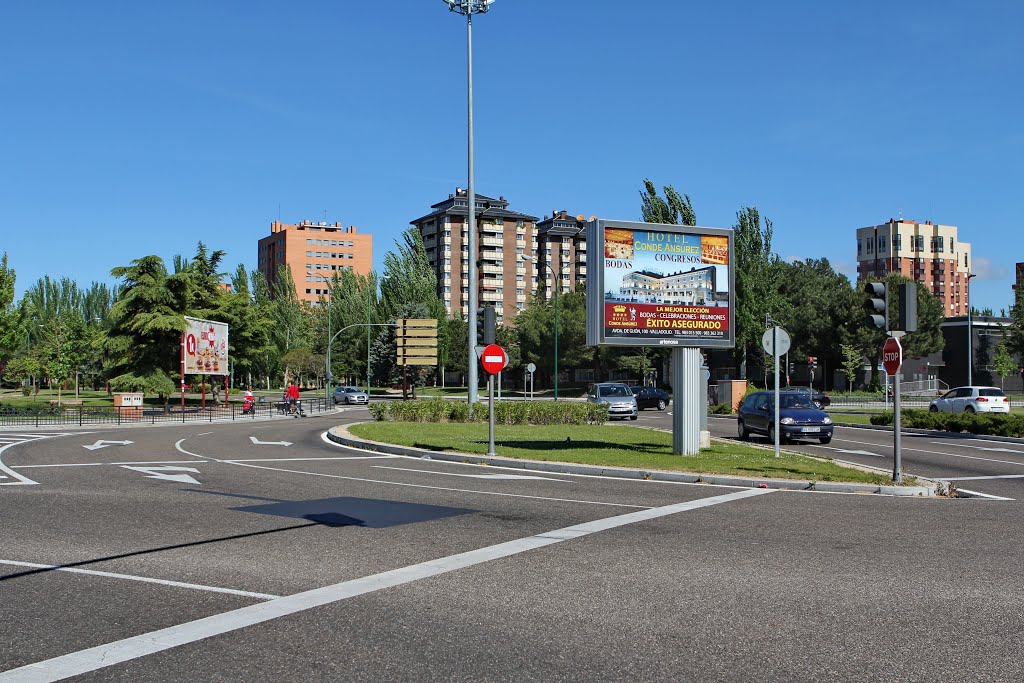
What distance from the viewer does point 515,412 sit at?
32.1m

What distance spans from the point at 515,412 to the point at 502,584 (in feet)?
81.6

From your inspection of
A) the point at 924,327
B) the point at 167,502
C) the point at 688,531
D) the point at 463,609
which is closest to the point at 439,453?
the point at 167,502

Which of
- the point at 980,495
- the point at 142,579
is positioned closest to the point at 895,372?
the point at 980,495

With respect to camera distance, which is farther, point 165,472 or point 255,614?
point 165,472

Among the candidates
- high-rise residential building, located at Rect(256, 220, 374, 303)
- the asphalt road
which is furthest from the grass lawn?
high-rise residential building, located at Rect(256, 220, 374, 303)

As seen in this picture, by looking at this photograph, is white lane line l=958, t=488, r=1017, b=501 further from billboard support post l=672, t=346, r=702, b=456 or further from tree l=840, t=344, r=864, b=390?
tree l=840, t=344, r=864, b=390

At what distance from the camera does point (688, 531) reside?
9.93 meters

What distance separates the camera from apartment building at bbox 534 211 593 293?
476 feet

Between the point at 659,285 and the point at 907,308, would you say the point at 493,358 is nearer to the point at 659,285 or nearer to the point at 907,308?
the point at 659,285

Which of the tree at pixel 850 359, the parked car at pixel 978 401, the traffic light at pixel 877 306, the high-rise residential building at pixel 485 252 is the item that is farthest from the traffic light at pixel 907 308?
the high-rise residential building at pixel 485 252

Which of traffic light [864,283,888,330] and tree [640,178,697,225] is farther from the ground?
tree [640,178,697,225]

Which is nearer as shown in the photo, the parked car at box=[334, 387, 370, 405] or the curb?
the curb

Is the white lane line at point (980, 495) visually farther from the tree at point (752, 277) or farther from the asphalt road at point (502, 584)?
the tree at point (752, 277)

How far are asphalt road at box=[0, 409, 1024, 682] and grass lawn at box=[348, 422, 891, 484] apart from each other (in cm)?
240
